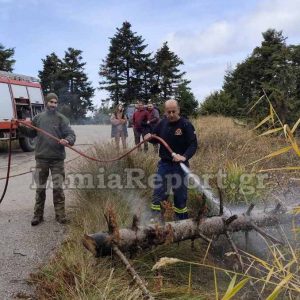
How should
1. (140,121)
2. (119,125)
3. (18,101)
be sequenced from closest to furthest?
(119,125), (140,121), (18,101)

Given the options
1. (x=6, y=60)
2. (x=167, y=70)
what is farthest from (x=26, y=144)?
(x=167, y=70)

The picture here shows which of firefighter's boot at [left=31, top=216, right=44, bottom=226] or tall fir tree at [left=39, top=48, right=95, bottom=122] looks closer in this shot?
firefighter's boot at [left=31, top=216, right=44, bottom=226]

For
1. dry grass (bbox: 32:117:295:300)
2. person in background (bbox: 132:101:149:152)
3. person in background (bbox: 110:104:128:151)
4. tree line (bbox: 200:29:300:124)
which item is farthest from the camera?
tree line (bbox: 200:29:300:124)

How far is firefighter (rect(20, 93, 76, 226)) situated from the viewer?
6242mm

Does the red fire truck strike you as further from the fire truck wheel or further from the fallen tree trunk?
the fallen tree trunk

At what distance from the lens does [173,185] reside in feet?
18.6

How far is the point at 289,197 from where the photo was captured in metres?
7.92

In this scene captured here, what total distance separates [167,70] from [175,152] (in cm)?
4547

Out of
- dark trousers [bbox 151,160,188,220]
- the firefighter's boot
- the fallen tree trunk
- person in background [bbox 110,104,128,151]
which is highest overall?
person in background [bbox 110,104,128,151]

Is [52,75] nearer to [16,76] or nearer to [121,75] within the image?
[121,75]

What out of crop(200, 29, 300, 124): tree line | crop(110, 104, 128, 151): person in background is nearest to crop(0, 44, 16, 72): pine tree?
crop(200, 29, 300, 124): tree line

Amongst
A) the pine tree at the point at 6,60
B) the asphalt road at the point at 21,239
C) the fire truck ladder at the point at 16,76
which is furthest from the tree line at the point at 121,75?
the asphalt road at the point at 21,239

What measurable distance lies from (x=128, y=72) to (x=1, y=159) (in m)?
39.4

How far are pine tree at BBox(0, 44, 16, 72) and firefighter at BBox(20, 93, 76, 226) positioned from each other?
33.8m
